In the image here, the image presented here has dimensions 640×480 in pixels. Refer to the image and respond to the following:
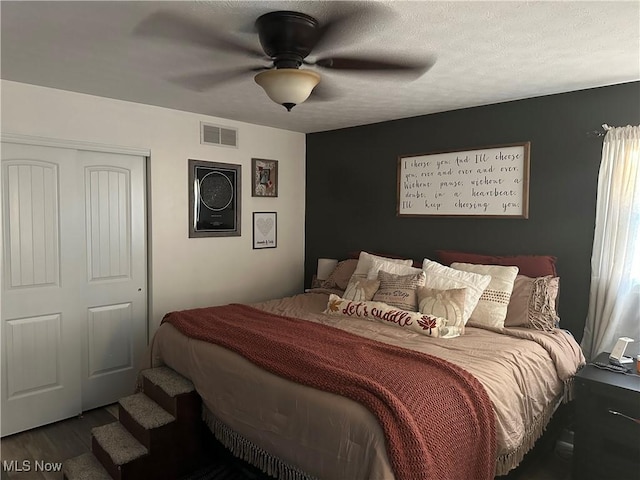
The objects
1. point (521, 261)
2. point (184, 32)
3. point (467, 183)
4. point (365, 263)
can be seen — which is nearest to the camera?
point (184, 32)

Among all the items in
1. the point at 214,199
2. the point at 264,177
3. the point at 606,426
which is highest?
the point at 264,177

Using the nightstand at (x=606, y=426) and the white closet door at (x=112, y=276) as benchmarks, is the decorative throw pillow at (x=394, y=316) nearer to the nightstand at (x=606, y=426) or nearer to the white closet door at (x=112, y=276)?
the nightstand at (x=606, y=426)

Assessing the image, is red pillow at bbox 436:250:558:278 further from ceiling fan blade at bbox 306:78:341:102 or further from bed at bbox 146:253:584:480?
ceiling fan blade at bbox 306:78:341:102

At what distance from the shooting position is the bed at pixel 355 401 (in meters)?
1.73

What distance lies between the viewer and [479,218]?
3500mm

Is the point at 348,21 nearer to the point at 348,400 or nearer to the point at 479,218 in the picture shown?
the point at 348,400

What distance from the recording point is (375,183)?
420cm

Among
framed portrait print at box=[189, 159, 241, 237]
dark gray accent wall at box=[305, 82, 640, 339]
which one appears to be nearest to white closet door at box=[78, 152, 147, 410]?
framed portrait print at box=[189, 159, 241, 237]

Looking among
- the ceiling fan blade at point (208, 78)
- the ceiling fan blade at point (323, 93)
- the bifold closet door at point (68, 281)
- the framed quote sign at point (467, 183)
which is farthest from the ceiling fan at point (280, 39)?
the bifold closet door at point (68, 281)

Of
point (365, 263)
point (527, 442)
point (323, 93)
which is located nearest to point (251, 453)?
point (527, 442)

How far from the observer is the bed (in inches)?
68.3

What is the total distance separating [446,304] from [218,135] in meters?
2.46

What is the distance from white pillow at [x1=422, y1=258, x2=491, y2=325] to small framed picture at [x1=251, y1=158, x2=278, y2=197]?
75.3 inches

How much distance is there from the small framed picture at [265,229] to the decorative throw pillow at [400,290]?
1581 mm
